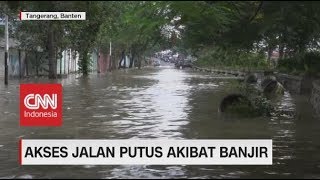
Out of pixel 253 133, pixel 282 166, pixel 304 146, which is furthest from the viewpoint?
pixel 253 133

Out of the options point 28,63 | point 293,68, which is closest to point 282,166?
point 293,68

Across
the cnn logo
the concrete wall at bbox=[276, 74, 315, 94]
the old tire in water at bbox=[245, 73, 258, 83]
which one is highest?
the cnn logo

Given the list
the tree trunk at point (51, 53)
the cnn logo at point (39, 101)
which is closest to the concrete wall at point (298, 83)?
the tree trunk at point (51, 53)

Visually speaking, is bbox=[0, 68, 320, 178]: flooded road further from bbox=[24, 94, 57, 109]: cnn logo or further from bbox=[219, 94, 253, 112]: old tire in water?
bbox=[24, 94, 57, 109]: cnn logo

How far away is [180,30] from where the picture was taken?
10844mm

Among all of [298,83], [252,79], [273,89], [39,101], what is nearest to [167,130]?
[39,101]

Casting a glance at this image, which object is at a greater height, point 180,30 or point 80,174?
point 180,30

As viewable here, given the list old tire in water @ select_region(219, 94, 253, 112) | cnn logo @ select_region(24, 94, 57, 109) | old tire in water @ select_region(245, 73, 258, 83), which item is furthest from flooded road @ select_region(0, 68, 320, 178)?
old tire in water @ select_region(245, 73, 258, 83)

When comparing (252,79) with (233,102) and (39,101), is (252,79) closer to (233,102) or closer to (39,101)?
(233,102)

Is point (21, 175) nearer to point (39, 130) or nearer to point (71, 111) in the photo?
point (39, 130)

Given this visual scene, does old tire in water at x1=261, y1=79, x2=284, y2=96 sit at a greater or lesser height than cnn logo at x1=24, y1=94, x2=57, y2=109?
lesser

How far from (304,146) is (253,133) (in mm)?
1951

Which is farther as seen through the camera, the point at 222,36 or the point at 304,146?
the point at 304,146

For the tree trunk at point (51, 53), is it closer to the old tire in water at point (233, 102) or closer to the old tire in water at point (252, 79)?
the old tire in water at point (252, 79)
